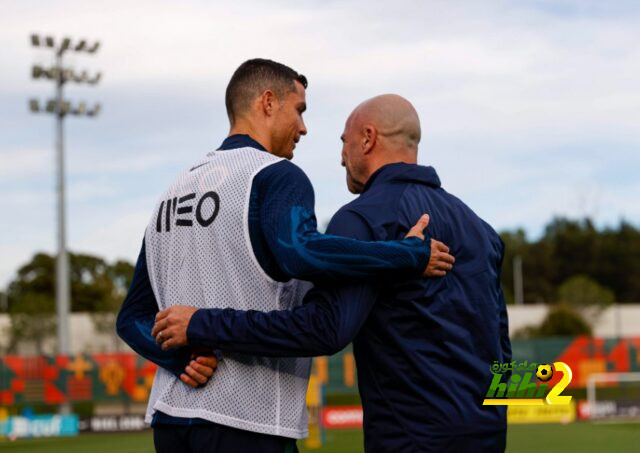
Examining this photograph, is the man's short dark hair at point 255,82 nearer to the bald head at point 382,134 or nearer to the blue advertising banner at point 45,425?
the bald head at point 382,134

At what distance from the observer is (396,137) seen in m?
3.58

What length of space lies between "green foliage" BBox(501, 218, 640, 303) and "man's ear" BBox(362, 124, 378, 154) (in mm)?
87186

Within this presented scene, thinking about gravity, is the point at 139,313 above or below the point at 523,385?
above

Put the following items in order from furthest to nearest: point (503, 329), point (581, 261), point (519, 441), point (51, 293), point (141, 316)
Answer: point (581, 261), point (51, 293), point (519, 441), point (141, 316), point (503, 329)

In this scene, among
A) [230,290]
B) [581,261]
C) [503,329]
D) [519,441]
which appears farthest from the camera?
[581,261]

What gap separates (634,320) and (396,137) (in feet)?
189

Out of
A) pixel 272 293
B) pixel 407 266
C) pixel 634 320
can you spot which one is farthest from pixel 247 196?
pixel 634 320

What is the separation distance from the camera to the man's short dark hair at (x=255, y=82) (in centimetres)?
371

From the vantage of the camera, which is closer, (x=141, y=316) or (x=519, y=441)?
(x=141, y=316)

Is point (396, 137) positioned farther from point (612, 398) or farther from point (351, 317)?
point (612, 398)

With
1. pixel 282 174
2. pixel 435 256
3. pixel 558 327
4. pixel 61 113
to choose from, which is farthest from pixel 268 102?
pixel 558 327

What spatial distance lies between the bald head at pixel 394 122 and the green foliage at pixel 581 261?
87.2m

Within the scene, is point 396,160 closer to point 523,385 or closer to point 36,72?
point 523,385

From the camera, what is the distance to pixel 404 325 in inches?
133
